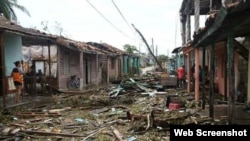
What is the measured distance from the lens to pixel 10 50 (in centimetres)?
1712

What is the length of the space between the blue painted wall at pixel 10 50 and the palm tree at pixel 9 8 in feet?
34.1

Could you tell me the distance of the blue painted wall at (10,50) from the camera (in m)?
16.7

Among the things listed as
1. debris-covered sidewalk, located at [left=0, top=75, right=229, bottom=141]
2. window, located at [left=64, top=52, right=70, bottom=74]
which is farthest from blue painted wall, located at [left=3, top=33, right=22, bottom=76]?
window, located at [left=64, top=52, right=70, bottom=74]

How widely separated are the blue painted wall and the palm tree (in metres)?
10.4

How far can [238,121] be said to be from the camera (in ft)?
32.8

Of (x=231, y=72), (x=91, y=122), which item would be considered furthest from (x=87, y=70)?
(x=231, y=72)

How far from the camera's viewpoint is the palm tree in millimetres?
27061

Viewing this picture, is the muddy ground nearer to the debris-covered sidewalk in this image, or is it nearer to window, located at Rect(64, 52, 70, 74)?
the debris-covered sidewalk

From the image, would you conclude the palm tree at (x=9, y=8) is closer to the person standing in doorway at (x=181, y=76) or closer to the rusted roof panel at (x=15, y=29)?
the rusted roof panel at (x=15, y=29)

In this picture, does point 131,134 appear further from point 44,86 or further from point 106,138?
point 44,86

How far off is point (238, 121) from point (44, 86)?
38.1ft

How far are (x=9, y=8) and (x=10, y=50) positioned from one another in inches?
538

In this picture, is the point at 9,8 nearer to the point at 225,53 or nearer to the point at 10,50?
the point at 10,50

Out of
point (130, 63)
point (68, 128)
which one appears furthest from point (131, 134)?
point (130, 63)
